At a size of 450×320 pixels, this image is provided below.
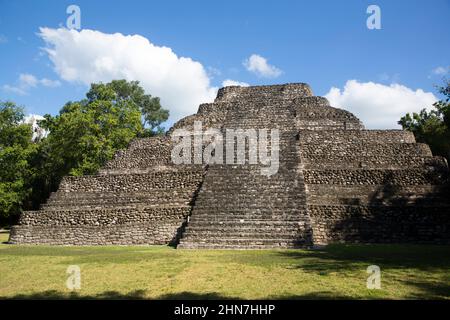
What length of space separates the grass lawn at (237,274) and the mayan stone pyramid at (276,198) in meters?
1.74

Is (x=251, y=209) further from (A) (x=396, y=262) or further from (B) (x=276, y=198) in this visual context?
(A) (x=396, y=262)

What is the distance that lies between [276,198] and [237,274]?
254 inches

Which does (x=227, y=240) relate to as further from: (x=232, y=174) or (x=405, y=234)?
(x=405, y=234)

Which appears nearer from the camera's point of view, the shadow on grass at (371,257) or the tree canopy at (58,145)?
the shadow on grass at (371,257)

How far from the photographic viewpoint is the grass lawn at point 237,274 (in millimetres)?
5973

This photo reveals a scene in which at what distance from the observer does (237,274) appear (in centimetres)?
738

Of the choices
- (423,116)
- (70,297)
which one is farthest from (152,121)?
(70,297)

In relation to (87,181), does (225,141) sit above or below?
above

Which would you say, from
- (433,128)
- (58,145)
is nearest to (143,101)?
(58,145)

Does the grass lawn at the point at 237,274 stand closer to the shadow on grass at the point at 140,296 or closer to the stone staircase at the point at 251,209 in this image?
the shadow on grass at the point at 140,296

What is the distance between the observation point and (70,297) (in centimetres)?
587

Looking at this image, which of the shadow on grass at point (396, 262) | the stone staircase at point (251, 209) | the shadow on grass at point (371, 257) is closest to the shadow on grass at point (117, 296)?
the shadow on grass at point (396, 262)

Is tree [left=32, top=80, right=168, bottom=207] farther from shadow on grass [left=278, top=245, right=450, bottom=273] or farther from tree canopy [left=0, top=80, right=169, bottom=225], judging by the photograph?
shadow on grass [left=278, top=245, right=450, bottom=273]

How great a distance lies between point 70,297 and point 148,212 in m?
8.85
